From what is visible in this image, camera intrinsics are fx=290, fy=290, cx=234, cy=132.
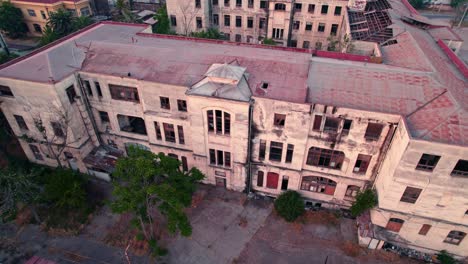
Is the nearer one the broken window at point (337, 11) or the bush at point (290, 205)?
the bush at point (290, 205)

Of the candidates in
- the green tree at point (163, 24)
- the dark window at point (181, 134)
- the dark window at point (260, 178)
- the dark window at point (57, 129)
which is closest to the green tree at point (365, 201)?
the dark window at point (260, 178)

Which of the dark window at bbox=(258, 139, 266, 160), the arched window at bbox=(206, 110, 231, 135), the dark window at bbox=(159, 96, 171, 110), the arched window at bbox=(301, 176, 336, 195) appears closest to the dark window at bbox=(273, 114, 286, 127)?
the dark window at bbox=(258, 139, 266, 160)

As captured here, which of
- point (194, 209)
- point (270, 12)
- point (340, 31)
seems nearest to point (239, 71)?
point (194, 209)

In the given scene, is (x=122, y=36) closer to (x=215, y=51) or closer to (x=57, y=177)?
(x=215, y=51)

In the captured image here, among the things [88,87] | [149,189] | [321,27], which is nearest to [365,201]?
[149,189]

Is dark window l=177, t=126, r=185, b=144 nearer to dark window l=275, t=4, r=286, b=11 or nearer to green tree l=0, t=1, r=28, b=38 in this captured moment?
dark window l=275, t=4, r=286, b=11

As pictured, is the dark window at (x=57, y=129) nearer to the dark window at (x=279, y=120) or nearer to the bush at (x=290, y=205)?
the dark window at (x=279, y=120)

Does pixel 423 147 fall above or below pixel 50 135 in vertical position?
above

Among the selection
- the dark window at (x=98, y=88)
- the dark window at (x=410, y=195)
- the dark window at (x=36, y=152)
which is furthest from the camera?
the dark window at (x=36, y=152)
